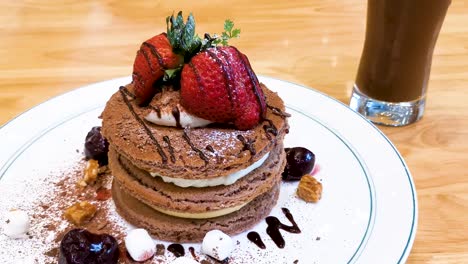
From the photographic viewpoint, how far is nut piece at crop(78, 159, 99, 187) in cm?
177

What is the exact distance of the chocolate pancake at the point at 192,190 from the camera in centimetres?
150

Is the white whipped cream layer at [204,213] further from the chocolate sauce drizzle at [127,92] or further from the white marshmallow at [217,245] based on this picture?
the chocolate sauce drizzle at [127,92]

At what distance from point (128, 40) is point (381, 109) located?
131cm

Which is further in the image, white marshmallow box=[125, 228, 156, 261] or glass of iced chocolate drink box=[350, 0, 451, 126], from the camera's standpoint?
glass of iced chocolate drink box=[350, 0, 451, 126]

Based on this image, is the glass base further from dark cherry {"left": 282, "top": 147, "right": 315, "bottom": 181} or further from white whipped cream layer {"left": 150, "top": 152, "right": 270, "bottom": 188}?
white whipped cream layer {"left": 150, "top": 152, "right": 270, "bottom": 188}

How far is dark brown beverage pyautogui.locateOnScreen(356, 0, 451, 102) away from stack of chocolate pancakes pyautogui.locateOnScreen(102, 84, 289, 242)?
604 mm

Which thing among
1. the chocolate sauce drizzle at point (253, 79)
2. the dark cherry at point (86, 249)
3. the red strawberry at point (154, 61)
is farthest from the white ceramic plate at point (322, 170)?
the red strawberry at point (154, 61)

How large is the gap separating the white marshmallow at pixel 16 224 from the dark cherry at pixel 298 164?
2.70 ft

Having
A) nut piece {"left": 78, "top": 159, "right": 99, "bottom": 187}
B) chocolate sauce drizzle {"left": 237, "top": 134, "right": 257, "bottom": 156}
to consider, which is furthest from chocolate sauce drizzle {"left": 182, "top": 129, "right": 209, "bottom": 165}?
nut piece {"left": 78, "top": 159, "right": 99, "bottom": 187}

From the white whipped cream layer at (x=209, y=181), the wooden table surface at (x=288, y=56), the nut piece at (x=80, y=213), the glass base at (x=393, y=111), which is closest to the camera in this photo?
the white whipped cream layer at (x=209, y=181)

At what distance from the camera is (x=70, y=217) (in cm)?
160

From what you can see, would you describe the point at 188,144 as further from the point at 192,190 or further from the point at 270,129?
the point at 270,129

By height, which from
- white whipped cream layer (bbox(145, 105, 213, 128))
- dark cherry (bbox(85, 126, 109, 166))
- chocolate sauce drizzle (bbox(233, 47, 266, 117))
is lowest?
dark cherry (bbox(85, 126, 109, 166))

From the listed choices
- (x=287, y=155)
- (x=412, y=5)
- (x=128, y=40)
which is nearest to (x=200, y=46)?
(x=287, y=155)
